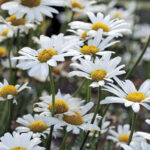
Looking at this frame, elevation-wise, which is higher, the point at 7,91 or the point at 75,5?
the point at 75,5

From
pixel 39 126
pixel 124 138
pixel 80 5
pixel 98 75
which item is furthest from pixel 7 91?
pixel 80 5

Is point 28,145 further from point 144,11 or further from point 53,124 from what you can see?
point 144,11

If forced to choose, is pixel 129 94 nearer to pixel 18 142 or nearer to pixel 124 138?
pixel 18 142

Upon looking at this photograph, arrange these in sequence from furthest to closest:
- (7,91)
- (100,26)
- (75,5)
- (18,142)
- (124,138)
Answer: (75,5), (124,138), (100,26), (7,91), (18,142)

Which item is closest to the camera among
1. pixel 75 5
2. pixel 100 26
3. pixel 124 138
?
pixel 100 26

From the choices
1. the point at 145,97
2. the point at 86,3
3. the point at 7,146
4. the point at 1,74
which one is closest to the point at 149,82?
the point at 145,97

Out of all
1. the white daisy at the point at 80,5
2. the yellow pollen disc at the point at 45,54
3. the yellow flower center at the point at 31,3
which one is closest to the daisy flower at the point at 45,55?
the yellow pollen disc at the point at 45,54
